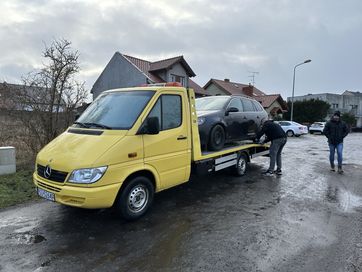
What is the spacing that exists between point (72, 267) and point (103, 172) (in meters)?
1.29

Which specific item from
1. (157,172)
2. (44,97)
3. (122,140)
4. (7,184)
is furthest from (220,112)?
(44,97)

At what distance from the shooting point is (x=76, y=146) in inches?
177

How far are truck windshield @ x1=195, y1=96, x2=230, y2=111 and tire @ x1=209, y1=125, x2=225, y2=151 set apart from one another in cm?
63

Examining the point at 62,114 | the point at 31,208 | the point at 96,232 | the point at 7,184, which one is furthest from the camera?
the point at 62,114

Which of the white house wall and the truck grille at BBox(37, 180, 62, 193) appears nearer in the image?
the truck grille at BBox(37, 180, 62, 193)

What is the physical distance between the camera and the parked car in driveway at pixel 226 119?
682cm

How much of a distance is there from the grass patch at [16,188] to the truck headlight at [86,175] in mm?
2601

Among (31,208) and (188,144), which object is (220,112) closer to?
(188,144)

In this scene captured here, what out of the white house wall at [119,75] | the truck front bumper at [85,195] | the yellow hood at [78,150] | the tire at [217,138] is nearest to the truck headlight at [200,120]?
the tire at [217,138]

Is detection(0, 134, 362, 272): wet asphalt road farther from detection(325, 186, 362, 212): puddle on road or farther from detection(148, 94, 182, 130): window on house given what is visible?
detection(148, 94, 182, 130): window on house

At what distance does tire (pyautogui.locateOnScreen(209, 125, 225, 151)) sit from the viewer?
6.87m

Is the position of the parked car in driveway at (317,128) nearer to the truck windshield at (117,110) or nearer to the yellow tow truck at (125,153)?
the yellow tow truck at (125,153)

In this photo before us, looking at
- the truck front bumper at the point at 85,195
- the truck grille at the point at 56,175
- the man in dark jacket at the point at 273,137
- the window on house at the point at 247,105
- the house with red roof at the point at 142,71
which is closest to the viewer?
the truck front bumper at the point at 85,195

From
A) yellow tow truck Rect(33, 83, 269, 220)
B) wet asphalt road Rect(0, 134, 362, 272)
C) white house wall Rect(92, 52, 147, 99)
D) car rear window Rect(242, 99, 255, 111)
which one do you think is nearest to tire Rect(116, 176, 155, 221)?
yellow tow truck Rect(33, 83, 269, 220)
